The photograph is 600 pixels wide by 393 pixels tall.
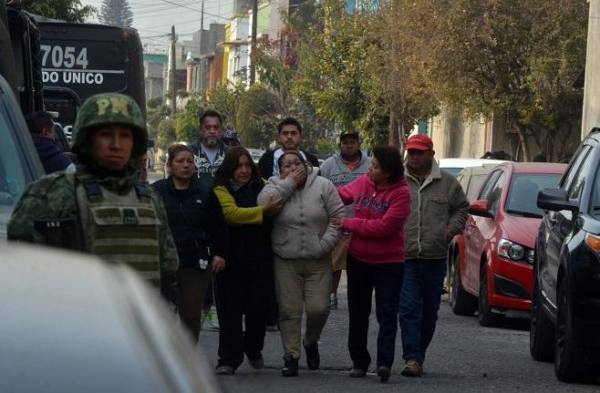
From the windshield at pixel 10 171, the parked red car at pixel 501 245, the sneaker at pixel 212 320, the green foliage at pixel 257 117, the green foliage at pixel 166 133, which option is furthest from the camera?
the green foliage at pixel 166 133

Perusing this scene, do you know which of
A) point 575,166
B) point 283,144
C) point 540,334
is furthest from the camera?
point 283,144

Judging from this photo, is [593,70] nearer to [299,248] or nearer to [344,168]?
[344,168]

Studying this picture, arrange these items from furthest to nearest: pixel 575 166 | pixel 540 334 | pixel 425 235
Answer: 1. pixel 540 334
2. pixel 575 166
3. pixel 425 235

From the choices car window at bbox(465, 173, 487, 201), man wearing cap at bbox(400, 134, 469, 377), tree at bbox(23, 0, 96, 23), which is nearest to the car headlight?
car window at bbox(465, 173, 487, 201)

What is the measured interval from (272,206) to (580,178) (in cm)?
229

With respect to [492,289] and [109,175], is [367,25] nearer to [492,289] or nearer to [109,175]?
[492,289]

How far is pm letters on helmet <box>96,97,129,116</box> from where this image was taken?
19.6 feet

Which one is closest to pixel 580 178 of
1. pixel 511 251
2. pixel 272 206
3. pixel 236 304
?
pixel 272 206

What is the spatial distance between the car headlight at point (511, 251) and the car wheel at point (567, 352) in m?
3.63

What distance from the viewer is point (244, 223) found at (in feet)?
34.1

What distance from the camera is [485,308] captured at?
47.5ft

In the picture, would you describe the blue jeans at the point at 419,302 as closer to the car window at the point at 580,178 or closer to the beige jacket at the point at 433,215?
the beige jacket at the point at 433,215

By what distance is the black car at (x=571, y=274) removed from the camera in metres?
9.72

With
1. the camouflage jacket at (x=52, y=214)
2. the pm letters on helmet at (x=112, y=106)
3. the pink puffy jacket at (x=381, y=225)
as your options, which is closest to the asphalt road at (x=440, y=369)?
the pink puffy jacket at (x=381, y=225)
